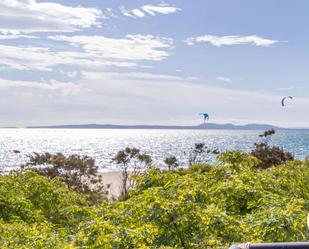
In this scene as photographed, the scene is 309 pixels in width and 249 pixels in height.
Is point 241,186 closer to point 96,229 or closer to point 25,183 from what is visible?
point 96,229

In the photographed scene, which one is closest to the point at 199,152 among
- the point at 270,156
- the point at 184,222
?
the point at 270,156

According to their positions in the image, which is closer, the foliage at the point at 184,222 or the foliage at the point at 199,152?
the foliage at the point at 184,222

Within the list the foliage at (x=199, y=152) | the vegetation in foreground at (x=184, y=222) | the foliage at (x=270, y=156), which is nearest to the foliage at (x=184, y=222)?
the vegetation in foreground at (x=184, y=222)

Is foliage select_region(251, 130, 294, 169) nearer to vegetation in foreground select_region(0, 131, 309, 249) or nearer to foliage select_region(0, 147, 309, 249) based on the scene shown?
vegetation in foreground select_region(0, 131, 309, 249)

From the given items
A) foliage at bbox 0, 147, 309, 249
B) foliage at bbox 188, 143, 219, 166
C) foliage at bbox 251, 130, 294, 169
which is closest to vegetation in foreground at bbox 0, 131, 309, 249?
foliage at bbox 0, 147, 309, 249

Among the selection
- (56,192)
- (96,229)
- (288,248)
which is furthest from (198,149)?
(288,248)

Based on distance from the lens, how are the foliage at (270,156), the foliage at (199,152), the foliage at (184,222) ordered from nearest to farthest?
the foliage at (184,222), the foliage at (270,156), the foliage at (199,152)

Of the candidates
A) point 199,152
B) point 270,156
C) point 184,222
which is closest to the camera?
point 184,222

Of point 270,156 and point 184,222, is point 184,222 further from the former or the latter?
point 270,156

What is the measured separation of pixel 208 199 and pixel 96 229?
181 inches

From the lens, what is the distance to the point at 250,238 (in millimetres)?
8945

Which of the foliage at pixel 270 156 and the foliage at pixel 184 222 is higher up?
the foliage at pixel 184 222

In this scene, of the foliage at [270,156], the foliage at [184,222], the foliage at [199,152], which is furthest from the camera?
the foliage at [199,152]

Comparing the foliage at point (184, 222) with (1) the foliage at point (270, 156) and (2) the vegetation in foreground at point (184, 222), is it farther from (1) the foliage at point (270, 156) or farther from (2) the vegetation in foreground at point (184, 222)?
(1) the foliage at point (270, 156)
